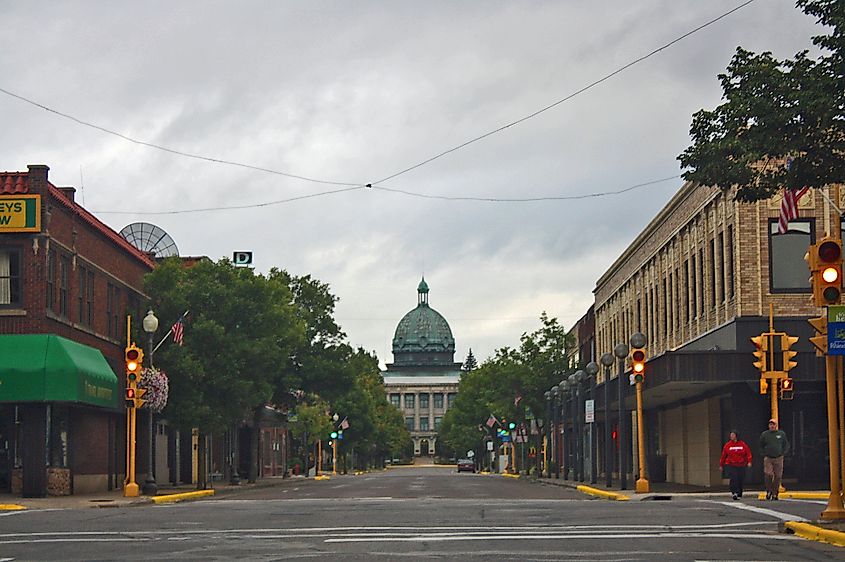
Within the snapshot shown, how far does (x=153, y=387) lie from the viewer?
147ft

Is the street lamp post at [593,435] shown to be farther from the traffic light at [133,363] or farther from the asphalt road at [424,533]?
the asphalt road at [424,533]

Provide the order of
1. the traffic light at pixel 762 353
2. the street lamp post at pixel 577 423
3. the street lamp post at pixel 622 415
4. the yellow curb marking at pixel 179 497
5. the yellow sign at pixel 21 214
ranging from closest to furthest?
the traffic light at pixel 762 353, the yellow curb marking at pixel 179 497, the yellow sign at pixel 21 214, the street lamp post at pixel 622 415, the street lamp post at pixel 577 423

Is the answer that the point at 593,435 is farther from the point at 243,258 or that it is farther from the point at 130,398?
the point at 130,398

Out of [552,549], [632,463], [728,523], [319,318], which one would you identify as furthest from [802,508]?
[319,318]

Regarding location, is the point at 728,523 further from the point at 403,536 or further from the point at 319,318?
the point at 319,318

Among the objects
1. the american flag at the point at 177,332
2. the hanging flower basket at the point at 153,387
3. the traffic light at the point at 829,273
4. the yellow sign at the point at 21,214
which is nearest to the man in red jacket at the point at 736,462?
the traffic light at the point at 829,273

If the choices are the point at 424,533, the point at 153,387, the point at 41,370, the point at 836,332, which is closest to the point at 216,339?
the point at 153,387

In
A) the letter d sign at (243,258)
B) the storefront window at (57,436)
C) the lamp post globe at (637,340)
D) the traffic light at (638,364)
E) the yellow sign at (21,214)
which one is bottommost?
the storefront window at (57,436)

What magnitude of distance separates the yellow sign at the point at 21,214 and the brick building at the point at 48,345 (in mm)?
29

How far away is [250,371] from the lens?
169 ft

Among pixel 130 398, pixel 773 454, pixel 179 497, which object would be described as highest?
pixel 130 398

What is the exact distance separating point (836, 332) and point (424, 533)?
653 centimetres

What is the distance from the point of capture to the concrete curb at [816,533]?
17.5 m

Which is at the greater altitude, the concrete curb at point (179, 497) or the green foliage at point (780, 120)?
the green foliage at point (780, 120)
